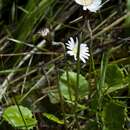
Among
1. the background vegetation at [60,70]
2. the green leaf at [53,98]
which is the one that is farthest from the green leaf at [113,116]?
the green leaf at [53,98]

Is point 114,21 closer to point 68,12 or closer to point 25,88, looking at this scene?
point 68,12

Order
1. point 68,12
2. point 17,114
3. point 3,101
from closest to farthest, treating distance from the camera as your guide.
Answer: point 17,114 → point 3,101 → point 68,12

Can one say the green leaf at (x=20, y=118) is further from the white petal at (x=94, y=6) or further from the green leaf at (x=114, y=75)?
the white petal at (x=94, y=6)

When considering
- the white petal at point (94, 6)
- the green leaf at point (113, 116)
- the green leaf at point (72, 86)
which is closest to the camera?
the white petal at point (94, 6)

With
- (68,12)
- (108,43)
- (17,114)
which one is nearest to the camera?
(17,114)

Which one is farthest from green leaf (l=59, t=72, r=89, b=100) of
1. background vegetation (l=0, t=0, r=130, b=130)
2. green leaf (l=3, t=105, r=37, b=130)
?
green leaf (l=3, t=105, r=37, b=130)

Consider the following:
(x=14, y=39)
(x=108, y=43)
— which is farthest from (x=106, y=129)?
(x=14, y=39)

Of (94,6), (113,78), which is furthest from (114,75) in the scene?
(94,6)
